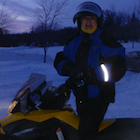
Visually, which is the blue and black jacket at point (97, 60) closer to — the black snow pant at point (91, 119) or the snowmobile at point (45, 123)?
the black snow pant at point (91, 119)

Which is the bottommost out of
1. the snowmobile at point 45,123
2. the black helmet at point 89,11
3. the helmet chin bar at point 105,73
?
the snowmobile at point 45,123

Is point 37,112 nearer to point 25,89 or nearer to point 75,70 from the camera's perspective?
point 25,89

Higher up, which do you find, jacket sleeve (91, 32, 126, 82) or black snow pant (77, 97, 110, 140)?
jacket sleeve (91, 32, 126, 82)

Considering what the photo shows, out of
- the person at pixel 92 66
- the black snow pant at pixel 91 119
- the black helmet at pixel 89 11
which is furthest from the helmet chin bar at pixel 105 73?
the black helmet at pixel 89 11

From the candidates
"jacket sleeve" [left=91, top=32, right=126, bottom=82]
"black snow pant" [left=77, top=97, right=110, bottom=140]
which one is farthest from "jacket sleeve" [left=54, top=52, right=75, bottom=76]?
"black snow pant" [left=77, top=97, right=110, bottom=140]

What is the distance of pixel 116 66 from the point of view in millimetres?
1581

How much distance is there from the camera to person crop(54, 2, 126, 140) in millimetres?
1556

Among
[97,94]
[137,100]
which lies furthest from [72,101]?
[97,94]

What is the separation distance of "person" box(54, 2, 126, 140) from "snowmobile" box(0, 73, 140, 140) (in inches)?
5.0

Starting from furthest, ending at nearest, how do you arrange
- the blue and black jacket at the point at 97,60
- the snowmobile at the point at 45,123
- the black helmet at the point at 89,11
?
1. the black helmet at the point at 89,11
2. the blue and black jacket at the point at 97,60
3. the snowmobile at the point at 45,123

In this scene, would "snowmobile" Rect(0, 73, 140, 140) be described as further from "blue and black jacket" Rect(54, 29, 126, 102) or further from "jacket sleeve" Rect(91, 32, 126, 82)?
"jacket sleeve" Rect(91, 32, 126, 82)

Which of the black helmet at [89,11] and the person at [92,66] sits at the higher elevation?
the black helmet at [89,11]

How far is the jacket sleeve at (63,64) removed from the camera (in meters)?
1.84

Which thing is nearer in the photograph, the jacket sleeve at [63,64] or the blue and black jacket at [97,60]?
the blue and black jacket at [97,60]
